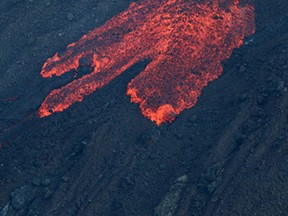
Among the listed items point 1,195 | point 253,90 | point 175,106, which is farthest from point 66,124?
point 253,90

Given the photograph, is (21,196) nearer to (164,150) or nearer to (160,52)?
(164,150)

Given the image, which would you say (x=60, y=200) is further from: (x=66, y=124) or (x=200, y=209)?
(x=200, y=209)

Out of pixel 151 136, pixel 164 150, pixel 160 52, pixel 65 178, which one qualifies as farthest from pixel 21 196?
pixel 160 52

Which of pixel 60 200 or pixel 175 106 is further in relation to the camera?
pixel 175 106

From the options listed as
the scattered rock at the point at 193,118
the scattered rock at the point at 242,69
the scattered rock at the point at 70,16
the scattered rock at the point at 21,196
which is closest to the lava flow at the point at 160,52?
the scattered rock at the point at 193,118

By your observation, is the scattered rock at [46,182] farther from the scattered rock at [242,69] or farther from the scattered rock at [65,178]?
the scattered rock at [242,69]

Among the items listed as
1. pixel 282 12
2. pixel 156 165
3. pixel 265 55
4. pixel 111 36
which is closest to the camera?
pixel 156 165

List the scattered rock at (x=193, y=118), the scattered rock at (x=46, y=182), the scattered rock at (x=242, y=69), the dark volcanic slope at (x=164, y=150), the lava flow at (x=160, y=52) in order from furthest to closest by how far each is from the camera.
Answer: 1. the lava flow at (x=160, y=52)
2. the scattered rock at (x=242, y=69)
3. the scattered rock at (x=193, y=118)
4. the scattered rock at (x=46, y=182)
5. the dark volcanic slope at (x=164, y=150)

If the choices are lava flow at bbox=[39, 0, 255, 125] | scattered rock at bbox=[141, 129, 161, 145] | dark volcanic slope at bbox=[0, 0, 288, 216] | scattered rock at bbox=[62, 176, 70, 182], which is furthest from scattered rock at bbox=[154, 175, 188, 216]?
scattered rock at bbox=[62, 176, 70, 182]
